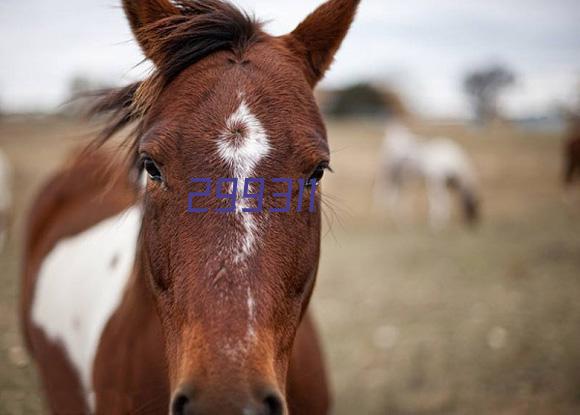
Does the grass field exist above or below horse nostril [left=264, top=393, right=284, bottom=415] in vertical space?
below

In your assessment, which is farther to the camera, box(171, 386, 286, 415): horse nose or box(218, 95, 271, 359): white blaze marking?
box(218, 95, 271, 359): white blaze marking

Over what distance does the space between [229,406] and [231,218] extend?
1.83 ft

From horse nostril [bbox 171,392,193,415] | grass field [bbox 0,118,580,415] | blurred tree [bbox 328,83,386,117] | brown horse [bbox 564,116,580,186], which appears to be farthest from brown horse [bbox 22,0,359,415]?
blurred tree [bbox 328,83,386,117]

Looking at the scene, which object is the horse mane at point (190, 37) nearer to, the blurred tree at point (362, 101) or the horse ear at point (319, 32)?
the horse ear at point (319, 32)

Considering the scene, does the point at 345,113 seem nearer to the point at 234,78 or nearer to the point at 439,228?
the point at 439,228

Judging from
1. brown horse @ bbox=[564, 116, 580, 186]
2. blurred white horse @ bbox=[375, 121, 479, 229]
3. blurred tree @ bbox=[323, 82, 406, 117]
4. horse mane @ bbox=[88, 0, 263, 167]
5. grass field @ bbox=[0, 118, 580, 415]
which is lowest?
grass field @ bbox=[0, 118, 580, 415]

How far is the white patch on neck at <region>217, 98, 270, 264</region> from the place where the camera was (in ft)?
4.69

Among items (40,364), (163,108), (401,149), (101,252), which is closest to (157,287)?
(163,108)

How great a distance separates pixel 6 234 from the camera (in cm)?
936

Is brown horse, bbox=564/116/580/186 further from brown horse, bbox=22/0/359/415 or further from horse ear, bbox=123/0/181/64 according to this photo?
horse ear, bbox=123/0/181/64

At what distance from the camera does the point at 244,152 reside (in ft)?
4.95

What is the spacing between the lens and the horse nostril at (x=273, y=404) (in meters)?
1.22

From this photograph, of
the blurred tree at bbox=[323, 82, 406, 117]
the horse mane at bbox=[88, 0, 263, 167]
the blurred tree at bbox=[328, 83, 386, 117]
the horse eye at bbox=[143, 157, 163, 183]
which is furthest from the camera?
the blurred tree at bbox=[328, 83, 386, 117]

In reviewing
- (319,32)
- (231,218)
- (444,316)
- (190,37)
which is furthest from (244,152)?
(444,316)
